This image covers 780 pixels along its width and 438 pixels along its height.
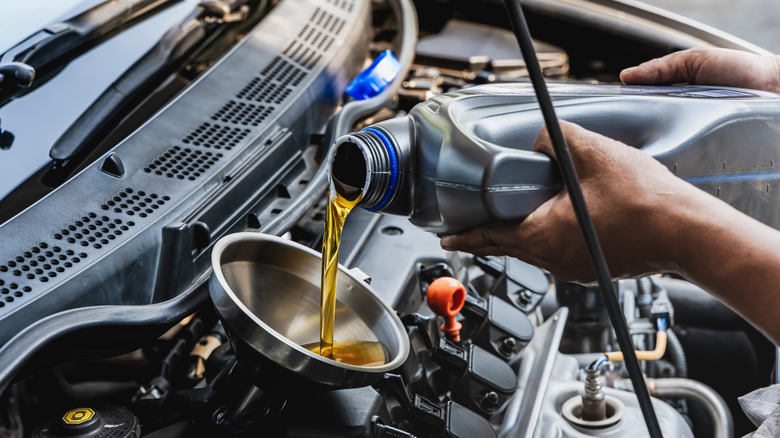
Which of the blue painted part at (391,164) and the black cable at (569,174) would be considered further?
the blue painted part at (391,164)

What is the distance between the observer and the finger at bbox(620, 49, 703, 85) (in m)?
1.21

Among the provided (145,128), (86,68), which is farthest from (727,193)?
(86,68)

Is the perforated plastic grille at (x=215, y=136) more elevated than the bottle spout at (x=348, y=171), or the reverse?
the bottle spout at (x=348, y=171)

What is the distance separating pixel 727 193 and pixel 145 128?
877 mm

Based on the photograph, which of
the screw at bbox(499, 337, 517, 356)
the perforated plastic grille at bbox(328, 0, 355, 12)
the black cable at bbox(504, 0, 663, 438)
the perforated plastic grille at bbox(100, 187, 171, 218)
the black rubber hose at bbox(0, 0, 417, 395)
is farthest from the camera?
the perforated plastic grille at bbox(328, 0, 355, 12)

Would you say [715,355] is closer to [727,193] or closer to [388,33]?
[727,193]

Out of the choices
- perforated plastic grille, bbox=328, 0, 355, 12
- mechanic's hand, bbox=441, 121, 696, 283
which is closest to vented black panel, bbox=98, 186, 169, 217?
mechanic's hand, bbox=441, 121, 696, 283

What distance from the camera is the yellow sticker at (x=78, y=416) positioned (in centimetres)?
83

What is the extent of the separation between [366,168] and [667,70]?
634 millimetres

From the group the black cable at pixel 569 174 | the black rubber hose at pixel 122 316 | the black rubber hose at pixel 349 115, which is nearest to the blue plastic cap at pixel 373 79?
the black rubber hose at pixel 349 115

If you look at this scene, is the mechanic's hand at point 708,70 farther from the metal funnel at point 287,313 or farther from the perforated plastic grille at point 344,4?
→ the perforated plastic grille at point 344,4

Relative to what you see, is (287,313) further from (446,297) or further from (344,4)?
(344,4)

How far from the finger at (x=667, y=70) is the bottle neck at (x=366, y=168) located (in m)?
0.53

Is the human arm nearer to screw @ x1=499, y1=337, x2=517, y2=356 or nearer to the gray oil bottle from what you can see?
the gray oil bottle
